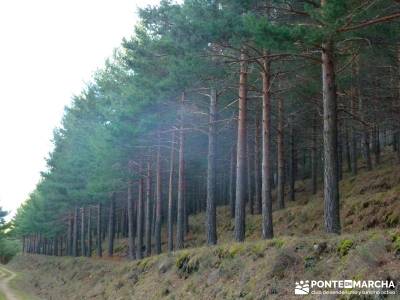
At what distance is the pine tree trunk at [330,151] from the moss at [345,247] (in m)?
2.42

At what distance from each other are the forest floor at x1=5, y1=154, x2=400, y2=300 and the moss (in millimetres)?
23

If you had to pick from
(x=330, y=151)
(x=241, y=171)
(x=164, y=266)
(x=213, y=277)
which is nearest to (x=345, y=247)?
(x=330, y=151)

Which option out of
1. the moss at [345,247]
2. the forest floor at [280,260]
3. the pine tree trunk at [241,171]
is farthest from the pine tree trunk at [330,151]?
the pine tree trunk at [241,171]

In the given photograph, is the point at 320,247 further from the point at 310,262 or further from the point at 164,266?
the point at 164,266

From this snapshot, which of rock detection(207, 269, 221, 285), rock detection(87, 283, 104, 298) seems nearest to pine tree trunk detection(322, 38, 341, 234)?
rock detection(207, 269, 221, 285)

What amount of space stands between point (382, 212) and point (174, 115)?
1238cm

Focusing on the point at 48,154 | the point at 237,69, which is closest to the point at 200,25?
the point at 237,69

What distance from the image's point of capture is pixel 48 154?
52.6m

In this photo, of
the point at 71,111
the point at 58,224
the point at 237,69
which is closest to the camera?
the point at 237,69

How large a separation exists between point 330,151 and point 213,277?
5.30 m

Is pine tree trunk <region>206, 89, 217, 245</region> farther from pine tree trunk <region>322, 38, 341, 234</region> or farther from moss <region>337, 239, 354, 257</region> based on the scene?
moss <region>337, 239, 354, 257</region>

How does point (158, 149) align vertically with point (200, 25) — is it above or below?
below

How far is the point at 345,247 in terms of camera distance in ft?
32.6

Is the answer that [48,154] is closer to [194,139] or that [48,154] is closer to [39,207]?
[39,207]
